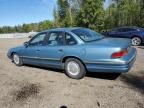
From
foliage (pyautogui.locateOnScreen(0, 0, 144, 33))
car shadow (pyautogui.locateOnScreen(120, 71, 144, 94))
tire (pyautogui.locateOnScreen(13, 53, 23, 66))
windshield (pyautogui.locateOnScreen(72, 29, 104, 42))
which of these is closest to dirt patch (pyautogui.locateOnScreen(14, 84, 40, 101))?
windshield (pyautogui.locateOnScreen(72, 29, 104, 42))

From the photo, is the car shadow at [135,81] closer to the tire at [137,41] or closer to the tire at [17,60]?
the tire at [17,60]

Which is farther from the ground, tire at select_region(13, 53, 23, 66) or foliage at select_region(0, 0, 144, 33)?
foliage at select_region(0, 0, 144, 33)

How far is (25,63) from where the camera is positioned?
28.1 feet

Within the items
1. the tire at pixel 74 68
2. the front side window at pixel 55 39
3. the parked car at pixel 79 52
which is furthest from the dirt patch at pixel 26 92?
the front side window at pixel 55 39

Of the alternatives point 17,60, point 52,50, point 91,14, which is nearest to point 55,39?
point 52,50

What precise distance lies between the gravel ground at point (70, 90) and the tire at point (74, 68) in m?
0.17

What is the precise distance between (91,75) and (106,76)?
1.60 ft

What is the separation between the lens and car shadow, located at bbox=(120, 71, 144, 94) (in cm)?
561

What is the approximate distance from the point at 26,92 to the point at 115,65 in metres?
2.45

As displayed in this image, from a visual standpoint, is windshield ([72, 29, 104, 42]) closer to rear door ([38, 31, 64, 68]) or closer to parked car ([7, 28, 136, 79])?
parked car ([7, 28, 136, 79])

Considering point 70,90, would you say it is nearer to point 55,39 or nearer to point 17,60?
point 55,39

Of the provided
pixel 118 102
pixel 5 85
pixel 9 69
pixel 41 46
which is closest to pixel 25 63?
pixel 9 69

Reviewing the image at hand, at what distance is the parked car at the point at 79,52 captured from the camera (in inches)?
229

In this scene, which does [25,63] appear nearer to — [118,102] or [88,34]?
[88,34]
